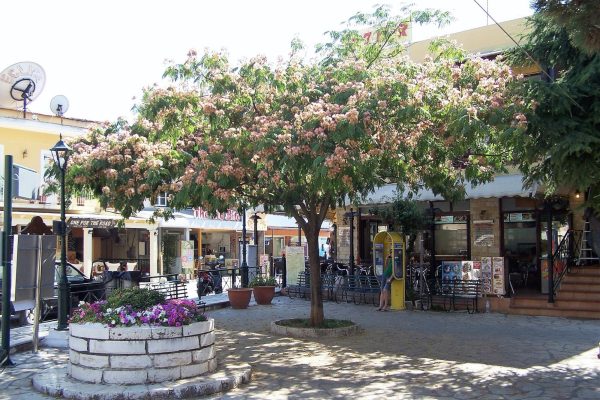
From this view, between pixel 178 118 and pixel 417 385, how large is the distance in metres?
5.90

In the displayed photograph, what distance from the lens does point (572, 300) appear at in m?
13.4

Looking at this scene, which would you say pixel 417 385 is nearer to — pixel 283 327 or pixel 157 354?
pixel 157 354

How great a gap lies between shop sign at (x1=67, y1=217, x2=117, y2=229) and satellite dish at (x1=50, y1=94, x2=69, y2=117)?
16.7 feet

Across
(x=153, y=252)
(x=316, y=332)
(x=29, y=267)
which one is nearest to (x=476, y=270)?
(x=316, y=332)

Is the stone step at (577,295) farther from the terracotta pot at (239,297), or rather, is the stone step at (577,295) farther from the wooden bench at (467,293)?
the terracotta pot at (239,297)

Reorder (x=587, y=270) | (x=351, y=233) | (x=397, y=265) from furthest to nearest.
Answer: (x=351, y=233)
(x=397, y=265)
(x=587, y=270)

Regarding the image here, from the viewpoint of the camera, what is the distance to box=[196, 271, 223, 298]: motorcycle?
59.8 ft

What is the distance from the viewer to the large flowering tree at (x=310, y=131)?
27.1 ft

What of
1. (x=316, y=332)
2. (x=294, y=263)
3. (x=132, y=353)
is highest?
(x=294, y=263)

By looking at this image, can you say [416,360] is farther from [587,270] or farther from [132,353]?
[587,270]

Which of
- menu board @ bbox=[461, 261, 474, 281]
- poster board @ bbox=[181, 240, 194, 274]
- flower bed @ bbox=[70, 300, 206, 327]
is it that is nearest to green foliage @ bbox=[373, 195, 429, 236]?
menu board @ bbox=[461, 261, 474, 281]

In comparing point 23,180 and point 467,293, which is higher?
point 23,180

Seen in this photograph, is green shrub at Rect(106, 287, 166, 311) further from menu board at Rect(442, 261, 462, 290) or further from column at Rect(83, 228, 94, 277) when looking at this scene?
column at Rect(83, 228, 94, 277)

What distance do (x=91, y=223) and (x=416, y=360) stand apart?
20.9 metres
